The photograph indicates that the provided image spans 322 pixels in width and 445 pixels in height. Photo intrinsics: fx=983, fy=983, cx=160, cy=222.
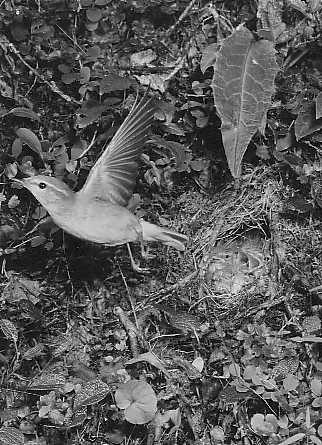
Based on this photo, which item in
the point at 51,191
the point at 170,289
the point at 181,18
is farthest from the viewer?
the point at 181,18

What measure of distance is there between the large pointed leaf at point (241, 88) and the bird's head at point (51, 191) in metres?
0.59

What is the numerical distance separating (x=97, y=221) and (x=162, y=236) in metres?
0.38

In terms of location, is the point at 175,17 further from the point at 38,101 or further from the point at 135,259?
the point at 135,259

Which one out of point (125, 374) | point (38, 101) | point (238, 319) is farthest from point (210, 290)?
point (38, 101)

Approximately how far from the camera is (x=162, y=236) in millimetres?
3672

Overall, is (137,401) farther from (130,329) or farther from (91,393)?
(130,329)

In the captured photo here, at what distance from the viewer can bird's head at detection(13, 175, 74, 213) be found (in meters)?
3.31

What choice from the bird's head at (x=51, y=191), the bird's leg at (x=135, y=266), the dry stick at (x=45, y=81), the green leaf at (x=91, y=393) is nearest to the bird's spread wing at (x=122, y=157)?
the bird's head at (x=51, y=191)

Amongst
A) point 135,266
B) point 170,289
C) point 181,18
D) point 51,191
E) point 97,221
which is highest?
point 181,18

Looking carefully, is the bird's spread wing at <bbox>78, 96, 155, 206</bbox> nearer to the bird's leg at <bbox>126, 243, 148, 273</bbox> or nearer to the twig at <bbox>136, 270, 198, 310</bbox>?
the bird's leg at <bbox>126, 243, 148, 273</bbox>

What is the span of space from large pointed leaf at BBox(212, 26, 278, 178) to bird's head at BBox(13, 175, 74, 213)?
0.59 metres

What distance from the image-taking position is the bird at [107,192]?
334 centimetres

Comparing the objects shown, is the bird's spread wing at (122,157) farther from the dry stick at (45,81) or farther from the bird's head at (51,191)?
the dry stick at (45,81)

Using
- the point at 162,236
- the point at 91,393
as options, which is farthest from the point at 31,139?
the point at 91,393
